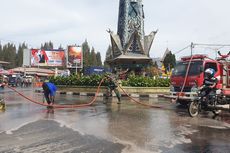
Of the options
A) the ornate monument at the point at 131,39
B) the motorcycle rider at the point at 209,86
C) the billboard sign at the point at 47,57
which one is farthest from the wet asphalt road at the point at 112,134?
the billboard sign at the point at 47,57

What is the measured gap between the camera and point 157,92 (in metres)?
23.1

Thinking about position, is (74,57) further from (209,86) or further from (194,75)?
(209,86)

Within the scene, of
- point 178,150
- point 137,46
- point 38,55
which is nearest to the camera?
point 178,150

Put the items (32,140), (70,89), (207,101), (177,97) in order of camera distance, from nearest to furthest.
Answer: (32,140), (207,101), (177,97), (70,89)

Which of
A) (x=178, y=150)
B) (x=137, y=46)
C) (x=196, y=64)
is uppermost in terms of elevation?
(x=137, y=46)

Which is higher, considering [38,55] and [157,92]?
[38,55]

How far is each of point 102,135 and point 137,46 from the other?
34.0m

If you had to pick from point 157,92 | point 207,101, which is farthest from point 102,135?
point 157,92

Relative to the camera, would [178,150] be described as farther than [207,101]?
No

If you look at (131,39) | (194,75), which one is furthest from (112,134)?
(131,39)

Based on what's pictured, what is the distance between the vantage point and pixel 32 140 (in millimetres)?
6660

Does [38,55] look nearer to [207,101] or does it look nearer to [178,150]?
[207,101]

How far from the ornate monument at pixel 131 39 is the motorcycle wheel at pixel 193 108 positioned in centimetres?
2878

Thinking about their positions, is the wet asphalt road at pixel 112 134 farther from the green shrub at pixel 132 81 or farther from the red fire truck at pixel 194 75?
the green shrub at pixel 132 81
